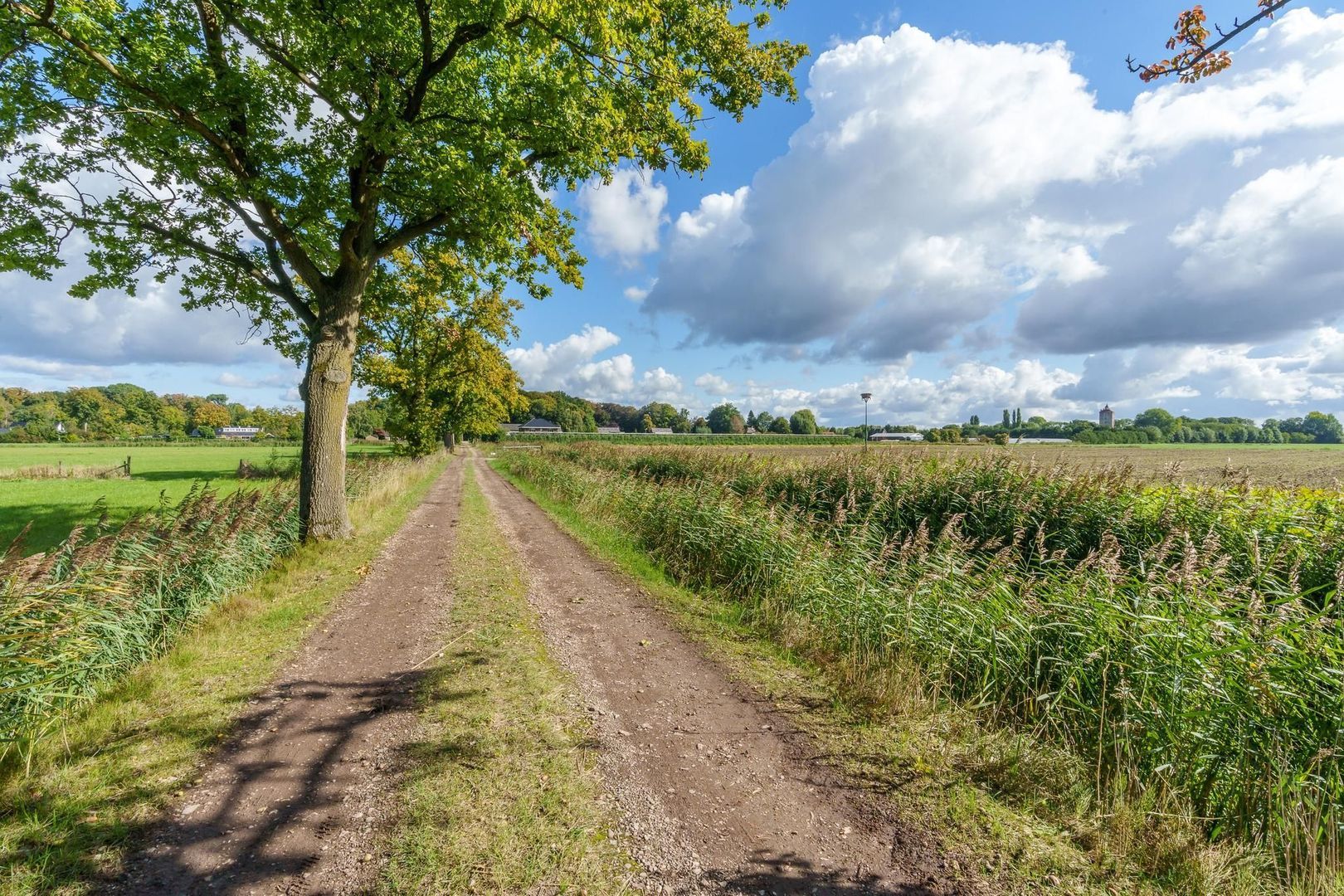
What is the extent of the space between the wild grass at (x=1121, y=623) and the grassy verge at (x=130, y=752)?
5359 millimetres

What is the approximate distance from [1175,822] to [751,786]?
2.55 m

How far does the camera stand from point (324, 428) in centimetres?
1010

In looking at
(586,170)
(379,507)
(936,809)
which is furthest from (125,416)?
(936,809)

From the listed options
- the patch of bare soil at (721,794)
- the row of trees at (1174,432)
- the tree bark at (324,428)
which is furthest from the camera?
the row of trees at (1174,432)

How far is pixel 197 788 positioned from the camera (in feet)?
10.8

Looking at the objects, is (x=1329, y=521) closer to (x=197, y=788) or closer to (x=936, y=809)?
(x=936, y=809)

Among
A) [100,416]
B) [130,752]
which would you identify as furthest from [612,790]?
[100,416]

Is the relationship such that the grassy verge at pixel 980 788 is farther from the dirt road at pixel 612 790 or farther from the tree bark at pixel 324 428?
the tree bark at pixel 324 428

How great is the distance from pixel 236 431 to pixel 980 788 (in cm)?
18393

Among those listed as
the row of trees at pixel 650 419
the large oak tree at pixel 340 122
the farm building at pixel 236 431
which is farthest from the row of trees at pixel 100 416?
the large oak tree at pixel 340 122

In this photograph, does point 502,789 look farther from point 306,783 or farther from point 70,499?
point 70,499

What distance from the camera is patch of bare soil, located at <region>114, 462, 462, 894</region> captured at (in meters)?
2.66

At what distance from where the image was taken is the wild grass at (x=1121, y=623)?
3.27 m

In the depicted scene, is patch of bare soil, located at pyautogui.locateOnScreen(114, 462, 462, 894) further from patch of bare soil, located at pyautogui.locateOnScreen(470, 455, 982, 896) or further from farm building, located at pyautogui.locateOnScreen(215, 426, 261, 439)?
farm building, located at pyautogui.locateOnScreen(215, 426, 261, 439)
